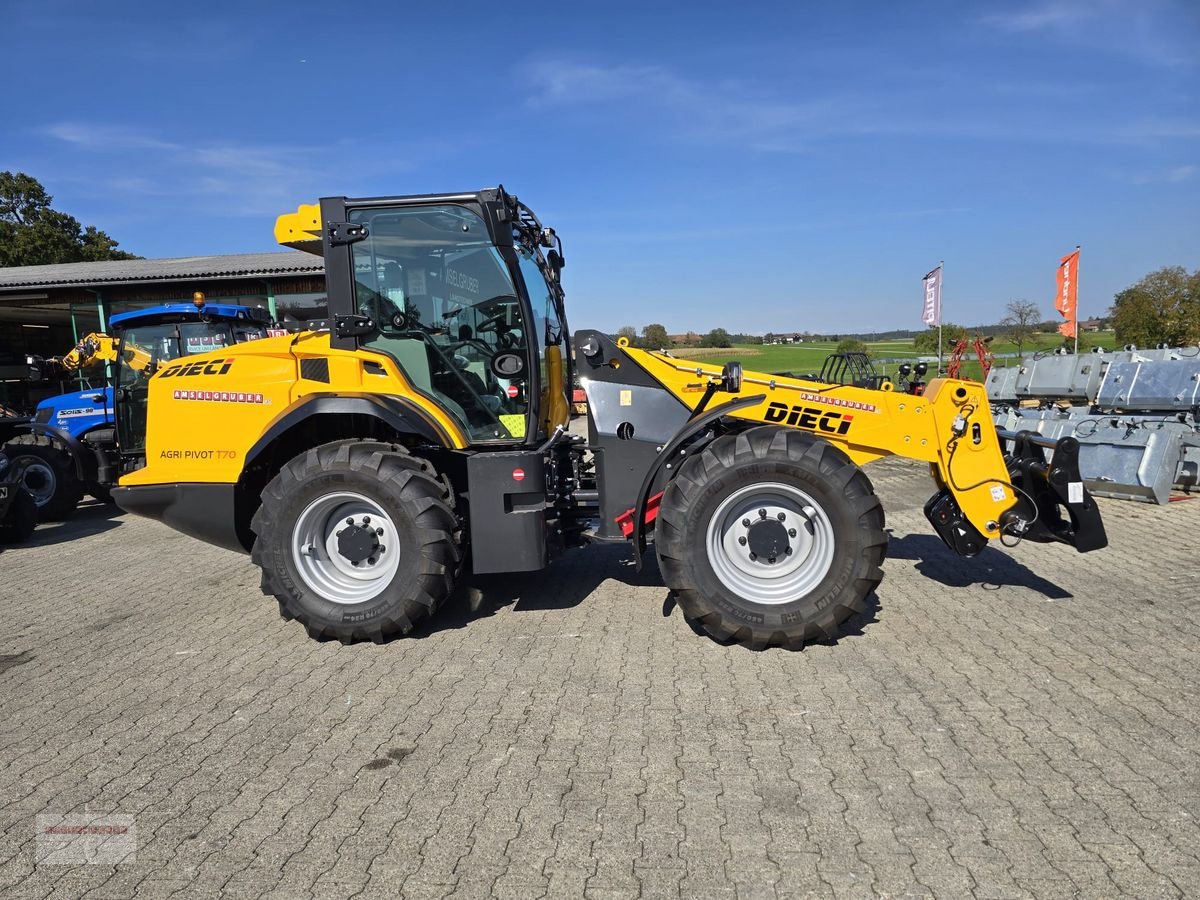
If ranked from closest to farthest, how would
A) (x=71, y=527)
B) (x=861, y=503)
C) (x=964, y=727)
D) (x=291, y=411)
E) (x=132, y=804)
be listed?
(x=132, y=804) → (x=964, y=727) → (x=861, y=503) → (x=291, y=411) → (x=71, y=527)

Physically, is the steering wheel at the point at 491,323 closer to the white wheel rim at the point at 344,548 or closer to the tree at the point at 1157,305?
the white wheel rim at the point at 344,548

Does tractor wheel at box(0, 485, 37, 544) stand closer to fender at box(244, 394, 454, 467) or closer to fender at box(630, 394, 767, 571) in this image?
fender at box(244, 394, 454, 467)

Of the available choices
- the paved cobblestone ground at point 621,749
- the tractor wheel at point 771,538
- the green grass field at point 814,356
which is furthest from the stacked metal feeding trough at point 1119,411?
the tractor wheel at point 771,538

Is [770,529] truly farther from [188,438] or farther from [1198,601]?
[188,438]

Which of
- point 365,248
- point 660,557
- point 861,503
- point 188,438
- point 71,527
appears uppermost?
point 365,248

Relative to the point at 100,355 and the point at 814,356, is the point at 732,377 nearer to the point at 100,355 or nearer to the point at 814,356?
the point at 100,355

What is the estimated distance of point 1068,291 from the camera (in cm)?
1848

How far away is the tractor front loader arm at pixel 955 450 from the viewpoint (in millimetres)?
4637

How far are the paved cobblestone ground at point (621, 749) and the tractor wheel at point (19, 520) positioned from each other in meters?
3.47

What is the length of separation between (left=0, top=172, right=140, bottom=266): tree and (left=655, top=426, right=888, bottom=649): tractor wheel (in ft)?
128

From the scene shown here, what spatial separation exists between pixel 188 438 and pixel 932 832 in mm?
4794

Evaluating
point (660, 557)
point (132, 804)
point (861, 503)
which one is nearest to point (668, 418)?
point (660, 557)

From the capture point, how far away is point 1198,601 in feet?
16.8

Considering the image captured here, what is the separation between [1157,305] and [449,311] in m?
37.0
